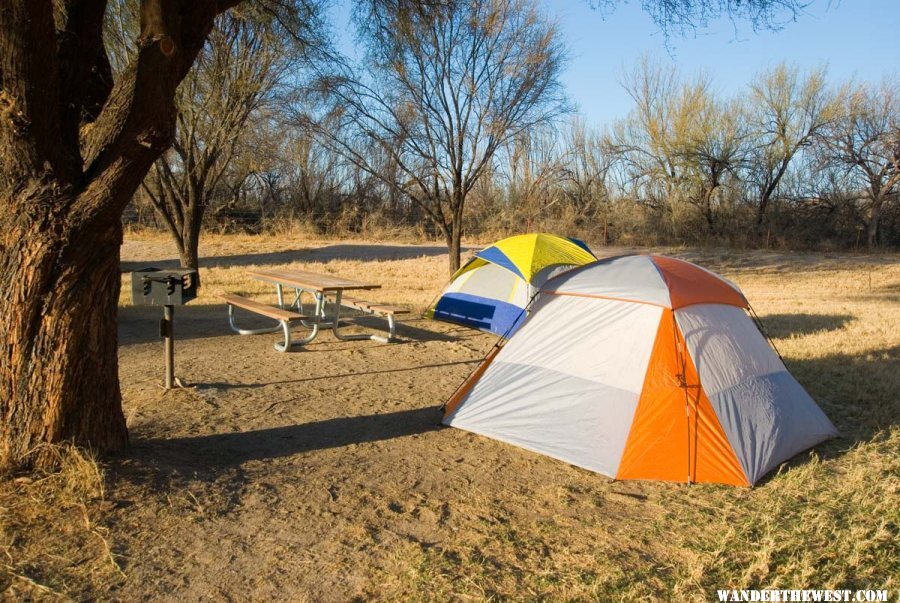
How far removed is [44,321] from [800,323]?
35.6ft

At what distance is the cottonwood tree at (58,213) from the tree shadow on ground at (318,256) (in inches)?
648

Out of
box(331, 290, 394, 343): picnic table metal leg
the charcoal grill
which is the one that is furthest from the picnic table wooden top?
the charcoal grill

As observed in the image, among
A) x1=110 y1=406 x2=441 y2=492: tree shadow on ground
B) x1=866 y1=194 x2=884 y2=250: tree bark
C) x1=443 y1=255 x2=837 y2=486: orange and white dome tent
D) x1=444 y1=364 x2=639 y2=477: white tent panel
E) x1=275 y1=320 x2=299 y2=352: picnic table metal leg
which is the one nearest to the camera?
x1=110 y1=406 x2=441 y2=492: tree shadow on ground

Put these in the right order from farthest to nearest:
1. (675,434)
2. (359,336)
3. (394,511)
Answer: (359,336), (675,434), (394,511)

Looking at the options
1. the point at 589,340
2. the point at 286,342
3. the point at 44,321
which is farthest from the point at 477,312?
the point at 44,321

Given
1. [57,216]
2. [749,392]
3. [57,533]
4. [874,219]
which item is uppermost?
[874,219]

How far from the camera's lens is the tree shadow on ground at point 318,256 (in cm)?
2068

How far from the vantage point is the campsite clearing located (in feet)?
11.3

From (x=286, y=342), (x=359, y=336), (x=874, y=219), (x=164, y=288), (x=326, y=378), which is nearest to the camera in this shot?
(x=164, y=288)

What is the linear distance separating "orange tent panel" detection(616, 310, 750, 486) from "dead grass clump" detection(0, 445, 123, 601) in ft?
11.2

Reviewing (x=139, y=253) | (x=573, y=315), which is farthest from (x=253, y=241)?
(x=573, y=315)

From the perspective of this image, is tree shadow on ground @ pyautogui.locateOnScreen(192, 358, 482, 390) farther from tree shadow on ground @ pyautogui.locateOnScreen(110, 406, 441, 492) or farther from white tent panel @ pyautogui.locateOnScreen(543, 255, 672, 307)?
white tent panel @ pyautogui.locateOnScreen(543, 255, 672, 307)

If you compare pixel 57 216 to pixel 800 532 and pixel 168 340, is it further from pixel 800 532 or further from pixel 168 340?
pixel 800 532

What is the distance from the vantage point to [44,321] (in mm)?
4082
